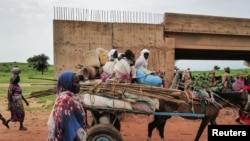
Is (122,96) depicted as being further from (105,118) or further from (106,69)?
(106,69)

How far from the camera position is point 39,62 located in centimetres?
6762

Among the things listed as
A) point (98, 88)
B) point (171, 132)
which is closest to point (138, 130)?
point (171, 132)

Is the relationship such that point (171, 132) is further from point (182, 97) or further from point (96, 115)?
point (96, 115)

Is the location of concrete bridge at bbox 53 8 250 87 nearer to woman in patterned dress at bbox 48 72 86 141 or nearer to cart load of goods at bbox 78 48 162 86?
cart load of goods at bbox 78 48 162 86

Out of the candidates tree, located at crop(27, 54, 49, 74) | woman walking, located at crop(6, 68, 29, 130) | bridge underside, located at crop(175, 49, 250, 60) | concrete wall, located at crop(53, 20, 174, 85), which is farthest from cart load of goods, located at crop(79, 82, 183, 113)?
tree, located at crop(27, 54, 49, 74)

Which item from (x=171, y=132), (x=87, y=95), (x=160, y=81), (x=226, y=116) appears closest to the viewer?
(x=87, y=95)

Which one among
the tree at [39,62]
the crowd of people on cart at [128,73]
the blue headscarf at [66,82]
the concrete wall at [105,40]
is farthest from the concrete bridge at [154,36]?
the tree at [39,62]

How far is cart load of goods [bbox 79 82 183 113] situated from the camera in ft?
23.7

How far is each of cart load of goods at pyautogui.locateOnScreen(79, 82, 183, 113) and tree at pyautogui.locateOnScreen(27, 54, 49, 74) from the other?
194 ft

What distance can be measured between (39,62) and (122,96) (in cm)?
6245

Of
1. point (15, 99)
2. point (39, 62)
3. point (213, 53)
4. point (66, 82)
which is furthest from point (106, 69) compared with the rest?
point (39, 62)

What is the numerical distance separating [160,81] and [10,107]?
17.1 feet

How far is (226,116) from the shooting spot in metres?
13.9

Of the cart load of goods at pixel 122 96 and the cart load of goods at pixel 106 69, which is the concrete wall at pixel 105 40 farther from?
the cart load of goods at pixel 122 96
